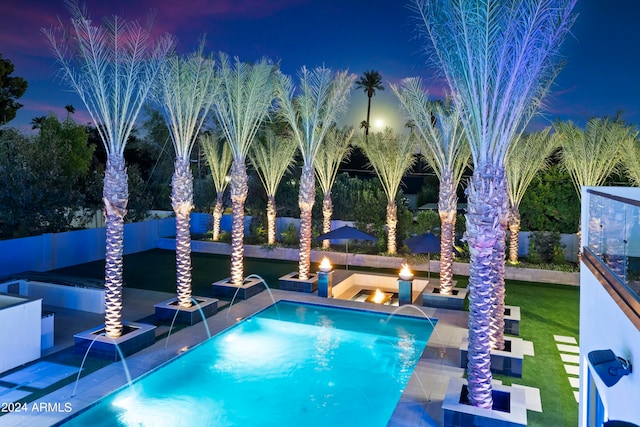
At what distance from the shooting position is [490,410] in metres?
6.94

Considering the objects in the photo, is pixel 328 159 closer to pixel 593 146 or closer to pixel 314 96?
pixel 314 96

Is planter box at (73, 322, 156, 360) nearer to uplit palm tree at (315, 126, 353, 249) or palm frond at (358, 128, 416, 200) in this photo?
uplit palm tree at (315, 126, 353, 249)

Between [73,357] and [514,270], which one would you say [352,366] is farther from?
[514,270]

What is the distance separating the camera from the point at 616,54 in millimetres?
32219

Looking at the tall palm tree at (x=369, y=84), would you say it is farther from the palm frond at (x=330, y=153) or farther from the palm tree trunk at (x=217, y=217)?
the palm tree trunk at (x=217, y=217)

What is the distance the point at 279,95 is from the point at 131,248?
39.2 feet

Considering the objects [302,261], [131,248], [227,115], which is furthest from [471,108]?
[131,248]

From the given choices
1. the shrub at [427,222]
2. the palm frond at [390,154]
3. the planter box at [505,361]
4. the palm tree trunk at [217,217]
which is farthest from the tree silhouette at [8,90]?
the planter box at [505,361]

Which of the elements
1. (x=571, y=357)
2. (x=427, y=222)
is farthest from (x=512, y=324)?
(x=427, y=222)

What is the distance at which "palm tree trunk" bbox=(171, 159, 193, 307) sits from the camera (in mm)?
12484

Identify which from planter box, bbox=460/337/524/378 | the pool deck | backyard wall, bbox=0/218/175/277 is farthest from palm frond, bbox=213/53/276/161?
backyard wall, bbox=0/218/175/277

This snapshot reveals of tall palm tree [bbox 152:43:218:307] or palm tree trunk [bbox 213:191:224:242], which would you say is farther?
palm tree trunk [bbox 213:191:224:242]

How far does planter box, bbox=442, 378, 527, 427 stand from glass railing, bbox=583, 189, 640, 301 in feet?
8.31

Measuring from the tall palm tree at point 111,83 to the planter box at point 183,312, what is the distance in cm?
202
